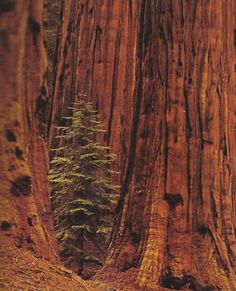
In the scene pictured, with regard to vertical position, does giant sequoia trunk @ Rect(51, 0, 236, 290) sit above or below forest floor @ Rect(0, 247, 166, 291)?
above

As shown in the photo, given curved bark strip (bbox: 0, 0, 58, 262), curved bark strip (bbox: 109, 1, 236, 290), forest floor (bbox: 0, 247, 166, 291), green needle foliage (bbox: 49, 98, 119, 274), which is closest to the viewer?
forest floor (bbox: 0, 247, 166, 291)

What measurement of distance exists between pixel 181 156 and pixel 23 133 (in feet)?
9.41

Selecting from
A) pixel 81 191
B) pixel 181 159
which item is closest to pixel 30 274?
pixel 181 159

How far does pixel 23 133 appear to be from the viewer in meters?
4.34

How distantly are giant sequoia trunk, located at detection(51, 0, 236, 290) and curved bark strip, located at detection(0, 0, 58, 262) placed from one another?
89.2 inches

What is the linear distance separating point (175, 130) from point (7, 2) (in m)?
3.21

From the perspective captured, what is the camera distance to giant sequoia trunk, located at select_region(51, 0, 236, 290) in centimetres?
646

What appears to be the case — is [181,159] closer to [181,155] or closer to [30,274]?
[181,155]

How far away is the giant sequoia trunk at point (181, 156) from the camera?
6.46 metres

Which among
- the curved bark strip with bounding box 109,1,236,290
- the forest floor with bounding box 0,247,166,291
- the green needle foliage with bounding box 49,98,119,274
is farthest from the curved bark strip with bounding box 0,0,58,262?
the green needle foliage with bounding box 49,98,119,274

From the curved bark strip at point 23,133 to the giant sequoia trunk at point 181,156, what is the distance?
89.2 inches

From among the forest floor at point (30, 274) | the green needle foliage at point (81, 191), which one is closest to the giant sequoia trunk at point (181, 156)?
the green needle foliage at point (81, 191)

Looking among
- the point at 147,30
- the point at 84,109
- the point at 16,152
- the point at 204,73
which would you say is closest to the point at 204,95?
the point at 204,73

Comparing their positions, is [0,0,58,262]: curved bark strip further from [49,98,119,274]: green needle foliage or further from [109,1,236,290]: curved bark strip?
[49,98,119,274]: green needle foliage
